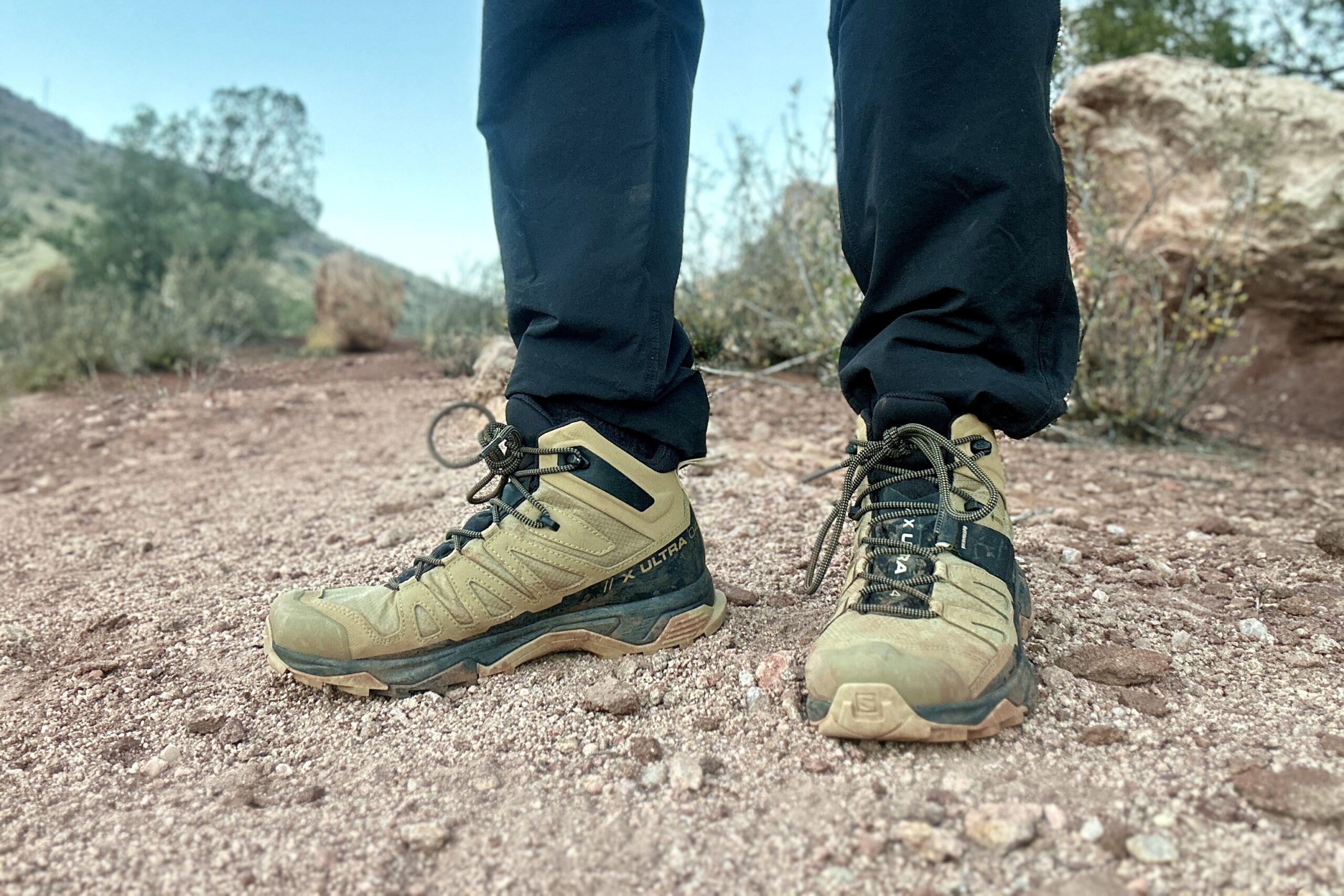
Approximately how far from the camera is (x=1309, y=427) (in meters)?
4.16

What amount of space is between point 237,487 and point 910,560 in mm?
2244

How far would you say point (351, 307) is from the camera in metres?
7.48

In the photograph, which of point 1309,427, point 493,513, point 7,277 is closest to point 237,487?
point 493,513

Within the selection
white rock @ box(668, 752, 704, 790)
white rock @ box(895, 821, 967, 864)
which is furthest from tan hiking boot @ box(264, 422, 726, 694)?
white rock @ box(895, 821, 967, 864)

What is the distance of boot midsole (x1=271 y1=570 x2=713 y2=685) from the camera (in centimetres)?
118

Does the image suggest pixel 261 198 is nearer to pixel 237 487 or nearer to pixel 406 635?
pixel 237 487

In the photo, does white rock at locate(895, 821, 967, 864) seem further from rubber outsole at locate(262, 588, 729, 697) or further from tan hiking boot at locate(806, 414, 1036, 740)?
rubber outsole at locate(262, 588, 729, 697)

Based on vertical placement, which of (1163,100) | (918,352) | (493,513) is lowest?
(493,513)

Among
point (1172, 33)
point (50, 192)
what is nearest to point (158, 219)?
point (1172, 33)

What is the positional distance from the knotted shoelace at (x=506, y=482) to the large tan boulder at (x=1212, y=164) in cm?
318

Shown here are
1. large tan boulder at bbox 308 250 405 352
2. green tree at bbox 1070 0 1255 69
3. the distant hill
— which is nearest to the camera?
green tree at bbox 1070 0 1255 69

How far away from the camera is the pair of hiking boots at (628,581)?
103cm

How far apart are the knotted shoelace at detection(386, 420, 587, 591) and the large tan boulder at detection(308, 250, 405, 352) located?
6.69 meters

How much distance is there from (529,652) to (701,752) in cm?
32
